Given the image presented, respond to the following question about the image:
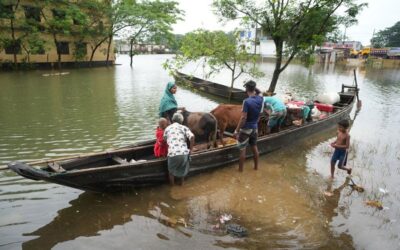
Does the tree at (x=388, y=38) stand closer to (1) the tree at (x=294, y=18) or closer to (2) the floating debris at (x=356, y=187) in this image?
(1) the tree at (x=294, y=18)

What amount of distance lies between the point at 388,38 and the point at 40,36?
75.3 m

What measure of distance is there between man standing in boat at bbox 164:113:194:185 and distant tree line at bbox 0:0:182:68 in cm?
2585

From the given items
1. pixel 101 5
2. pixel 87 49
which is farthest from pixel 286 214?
pixel 87 49

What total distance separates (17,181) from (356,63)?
5447cm

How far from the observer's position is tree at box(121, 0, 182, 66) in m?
32.6

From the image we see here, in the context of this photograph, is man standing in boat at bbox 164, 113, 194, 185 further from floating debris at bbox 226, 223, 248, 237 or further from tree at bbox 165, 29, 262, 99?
tree at bbox 165, 29, 262, 99

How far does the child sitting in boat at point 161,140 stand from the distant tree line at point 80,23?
25.4 m

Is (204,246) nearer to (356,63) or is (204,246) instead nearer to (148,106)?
(148,106)

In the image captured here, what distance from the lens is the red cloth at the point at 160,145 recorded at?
6090 mm

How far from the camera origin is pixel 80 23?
30.3 meters

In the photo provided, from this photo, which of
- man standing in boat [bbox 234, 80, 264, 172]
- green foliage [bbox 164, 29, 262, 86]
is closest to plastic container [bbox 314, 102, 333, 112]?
green foliage [bbox 164, 29, 262, 86]

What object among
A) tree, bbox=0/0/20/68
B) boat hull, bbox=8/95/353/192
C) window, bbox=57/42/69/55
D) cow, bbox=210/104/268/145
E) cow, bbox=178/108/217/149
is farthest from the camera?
window, bbox=57/42/69/55

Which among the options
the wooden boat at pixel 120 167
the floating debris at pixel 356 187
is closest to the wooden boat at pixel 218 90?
the wooden boat at pixel 120 167

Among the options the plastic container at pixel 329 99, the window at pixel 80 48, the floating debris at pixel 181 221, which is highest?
the window at pixel 80 48
